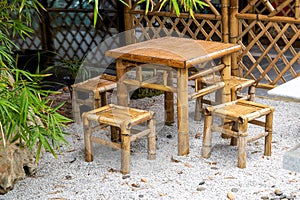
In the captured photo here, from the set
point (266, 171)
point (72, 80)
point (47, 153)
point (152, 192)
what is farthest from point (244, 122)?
point (72, 80)

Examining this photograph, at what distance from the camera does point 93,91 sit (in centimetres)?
466

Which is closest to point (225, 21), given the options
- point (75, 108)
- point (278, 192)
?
point (75, 108)

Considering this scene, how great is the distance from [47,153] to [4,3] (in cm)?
135

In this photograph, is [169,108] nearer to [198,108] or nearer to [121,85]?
[198,108]

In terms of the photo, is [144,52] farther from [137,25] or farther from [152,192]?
[137,25]

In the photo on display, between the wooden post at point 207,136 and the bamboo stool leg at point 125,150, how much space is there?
2.08ft

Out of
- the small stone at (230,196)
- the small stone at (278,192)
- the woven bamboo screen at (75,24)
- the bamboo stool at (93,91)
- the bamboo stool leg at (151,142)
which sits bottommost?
the small stone at (278,192)

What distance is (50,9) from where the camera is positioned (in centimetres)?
733

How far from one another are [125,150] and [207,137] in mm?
675

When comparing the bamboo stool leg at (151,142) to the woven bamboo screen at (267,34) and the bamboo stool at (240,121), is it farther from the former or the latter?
the woven bamboo screen at (267,34)

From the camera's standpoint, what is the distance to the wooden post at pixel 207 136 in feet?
13.3

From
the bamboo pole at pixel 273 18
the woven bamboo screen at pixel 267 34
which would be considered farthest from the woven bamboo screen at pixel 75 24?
the bamboo pole at pixel 273 18

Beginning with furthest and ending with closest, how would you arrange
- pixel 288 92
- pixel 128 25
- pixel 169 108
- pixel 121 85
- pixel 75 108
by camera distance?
pixel 128 25 < pixel 75 108 < pixel 169 108 < pixel 121 85 < pixel 288 92

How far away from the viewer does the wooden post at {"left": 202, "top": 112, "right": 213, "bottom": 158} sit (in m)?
4.05
